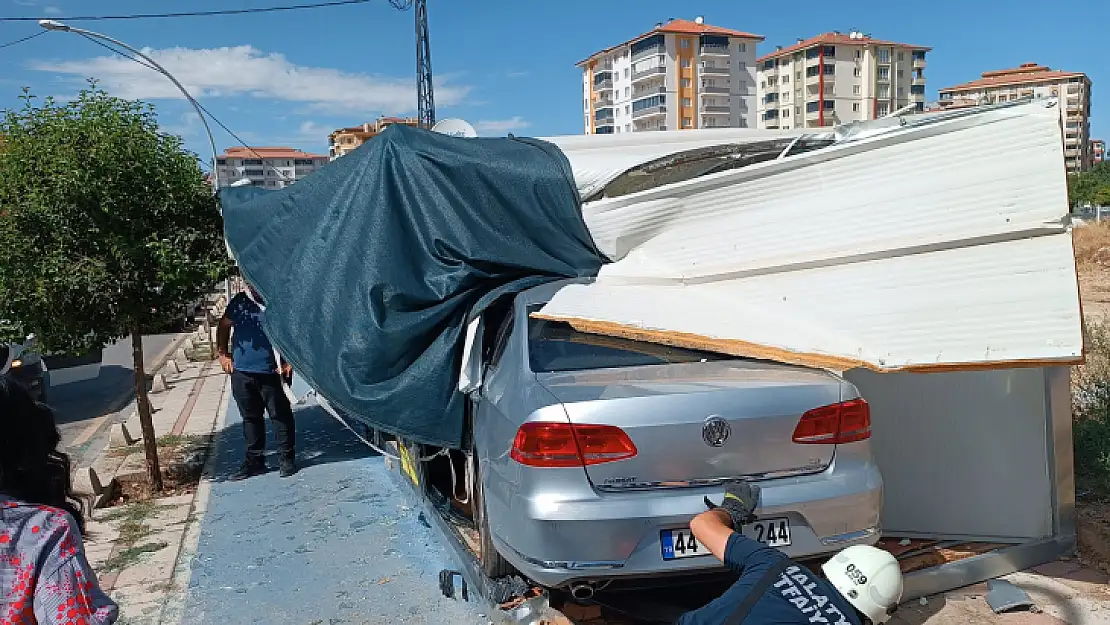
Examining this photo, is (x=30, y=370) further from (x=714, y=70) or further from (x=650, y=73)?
(x=714, y=70)

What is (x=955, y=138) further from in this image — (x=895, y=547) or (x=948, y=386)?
(x=895, y=547)

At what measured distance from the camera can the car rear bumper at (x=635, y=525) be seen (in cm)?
337

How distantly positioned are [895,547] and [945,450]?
1.97 feet

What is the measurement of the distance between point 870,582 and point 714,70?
9810 centimetres

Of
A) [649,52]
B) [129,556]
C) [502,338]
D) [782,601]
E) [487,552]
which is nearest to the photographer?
[782,601]

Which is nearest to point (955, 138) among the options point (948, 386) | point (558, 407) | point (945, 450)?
point (948, 386)

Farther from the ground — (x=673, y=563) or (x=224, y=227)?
(x=224, y=227)

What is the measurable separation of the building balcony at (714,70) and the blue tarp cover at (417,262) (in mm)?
94216

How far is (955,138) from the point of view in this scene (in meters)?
3.88

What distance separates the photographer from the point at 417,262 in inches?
187

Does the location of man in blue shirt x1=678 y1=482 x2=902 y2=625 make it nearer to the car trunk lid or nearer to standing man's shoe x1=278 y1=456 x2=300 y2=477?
the car trunk lid

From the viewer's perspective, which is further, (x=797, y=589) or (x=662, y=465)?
(x=662, y=465)

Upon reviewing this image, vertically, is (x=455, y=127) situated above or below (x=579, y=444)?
above

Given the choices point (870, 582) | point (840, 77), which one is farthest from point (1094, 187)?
point (870, 582)
